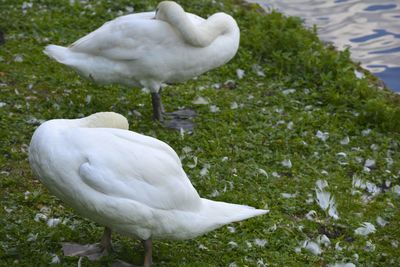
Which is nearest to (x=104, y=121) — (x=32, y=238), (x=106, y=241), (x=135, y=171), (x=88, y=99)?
(x=135, y=171)

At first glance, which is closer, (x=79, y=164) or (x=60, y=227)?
(x=79, y=164)

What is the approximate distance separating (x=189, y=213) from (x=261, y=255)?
34.6 inches

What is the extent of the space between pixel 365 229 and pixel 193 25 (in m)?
2.71

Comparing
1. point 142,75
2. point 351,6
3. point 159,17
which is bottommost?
point 351,6

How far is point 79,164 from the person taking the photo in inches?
196

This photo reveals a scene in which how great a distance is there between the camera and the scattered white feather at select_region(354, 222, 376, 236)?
21.0 feet

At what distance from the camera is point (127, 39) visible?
7840 mm

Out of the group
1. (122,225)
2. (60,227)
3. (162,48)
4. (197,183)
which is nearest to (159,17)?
(162,48)

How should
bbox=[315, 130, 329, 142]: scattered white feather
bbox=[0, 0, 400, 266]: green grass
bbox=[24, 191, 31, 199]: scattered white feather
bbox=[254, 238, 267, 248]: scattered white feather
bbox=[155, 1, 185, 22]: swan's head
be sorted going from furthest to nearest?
1. bbox=[315, 130, 329, 142]: scattered white feather
2. bbox=[155, 1, 185, 22]: swan's head
3. bbox=[24, 191, 31, 199]: scattered white feather
4. bbox=[254, 238, 267, 248]: scattered white feather
5. bbox=[0, 0, 400, 266]: green grass

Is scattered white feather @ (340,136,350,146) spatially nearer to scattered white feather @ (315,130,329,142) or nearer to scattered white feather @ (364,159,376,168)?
scattered white feather @ (315,130,329,142)

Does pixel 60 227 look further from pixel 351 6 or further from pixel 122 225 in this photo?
pixel 351 6

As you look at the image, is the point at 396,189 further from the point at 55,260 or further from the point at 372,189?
the point at 55,260

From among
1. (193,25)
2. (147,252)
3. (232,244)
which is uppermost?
(193,25)

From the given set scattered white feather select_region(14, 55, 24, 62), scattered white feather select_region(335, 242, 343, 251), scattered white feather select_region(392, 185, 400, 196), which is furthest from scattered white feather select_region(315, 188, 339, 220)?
scattered white feather select_region(14, 55, 24, 62)
